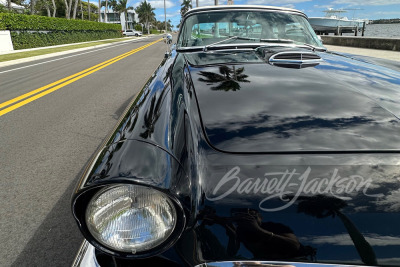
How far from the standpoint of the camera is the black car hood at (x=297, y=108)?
3.56 ft

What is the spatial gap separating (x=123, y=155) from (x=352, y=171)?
760mm

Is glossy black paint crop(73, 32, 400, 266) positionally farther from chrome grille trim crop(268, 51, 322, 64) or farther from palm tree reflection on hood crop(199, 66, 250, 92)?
chrome grille trim crop(268, 51, 322, 64)

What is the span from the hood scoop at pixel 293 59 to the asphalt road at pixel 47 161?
1.72 meters

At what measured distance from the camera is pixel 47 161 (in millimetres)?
3264

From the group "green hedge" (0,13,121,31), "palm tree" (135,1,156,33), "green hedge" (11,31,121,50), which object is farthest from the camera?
"palm tree" (135,1,156,33)

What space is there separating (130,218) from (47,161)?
2673mm

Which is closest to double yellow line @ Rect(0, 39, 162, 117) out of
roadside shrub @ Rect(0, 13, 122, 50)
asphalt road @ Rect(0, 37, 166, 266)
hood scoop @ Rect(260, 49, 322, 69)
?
asphalt road @ Rect(0, 37, 166, 266)

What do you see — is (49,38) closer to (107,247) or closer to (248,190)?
(107,247)

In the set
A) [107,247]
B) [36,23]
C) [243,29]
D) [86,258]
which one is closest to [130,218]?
[107,247]

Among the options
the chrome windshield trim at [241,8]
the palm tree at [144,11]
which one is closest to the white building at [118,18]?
the palm tree at [144,11]

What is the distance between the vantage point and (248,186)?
0.97 metres

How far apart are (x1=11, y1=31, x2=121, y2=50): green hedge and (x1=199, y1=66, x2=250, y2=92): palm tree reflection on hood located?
22927 millimetres

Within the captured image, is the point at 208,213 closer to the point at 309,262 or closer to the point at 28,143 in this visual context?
the point at 309,262

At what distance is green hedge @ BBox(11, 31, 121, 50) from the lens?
817 inches
